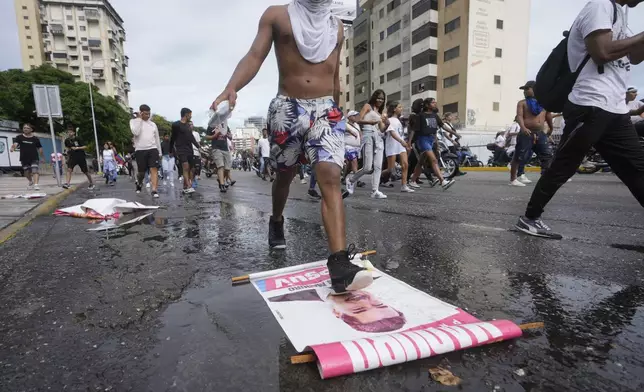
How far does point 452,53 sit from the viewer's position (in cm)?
3806

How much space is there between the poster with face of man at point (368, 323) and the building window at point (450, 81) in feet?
131

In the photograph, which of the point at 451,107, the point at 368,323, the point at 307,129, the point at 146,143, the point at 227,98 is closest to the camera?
the point at 368,323

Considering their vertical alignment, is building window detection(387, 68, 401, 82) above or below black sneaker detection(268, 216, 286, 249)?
above

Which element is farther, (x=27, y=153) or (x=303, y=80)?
(x=27, y=153)

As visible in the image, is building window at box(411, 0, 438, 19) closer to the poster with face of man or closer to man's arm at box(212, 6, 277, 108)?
man's arm at box(212, 6, 277, 108)

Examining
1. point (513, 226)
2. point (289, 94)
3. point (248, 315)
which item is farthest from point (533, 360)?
point (513, 226)

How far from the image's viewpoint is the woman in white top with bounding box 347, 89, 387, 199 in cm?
620

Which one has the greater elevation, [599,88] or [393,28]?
[393,28]

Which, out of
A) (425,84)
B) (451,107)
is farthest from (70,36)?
(451,107)

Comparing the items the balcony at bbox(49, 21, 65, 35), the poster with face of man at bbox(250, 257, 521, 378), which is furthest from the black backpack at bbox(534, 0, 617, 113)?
the balcony at bbox(49, 21, 65, 35)

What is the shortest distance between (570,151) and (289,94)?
6.91 ft

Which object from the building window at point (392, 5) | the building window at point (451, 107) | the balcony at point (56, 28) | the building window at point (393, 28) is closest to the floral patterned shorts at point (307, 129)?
the building window at point (451, 107)

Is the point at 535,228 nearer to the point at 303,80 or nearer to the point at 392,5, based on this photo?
the point at 303,80

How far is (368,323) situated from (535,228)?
222 cm
